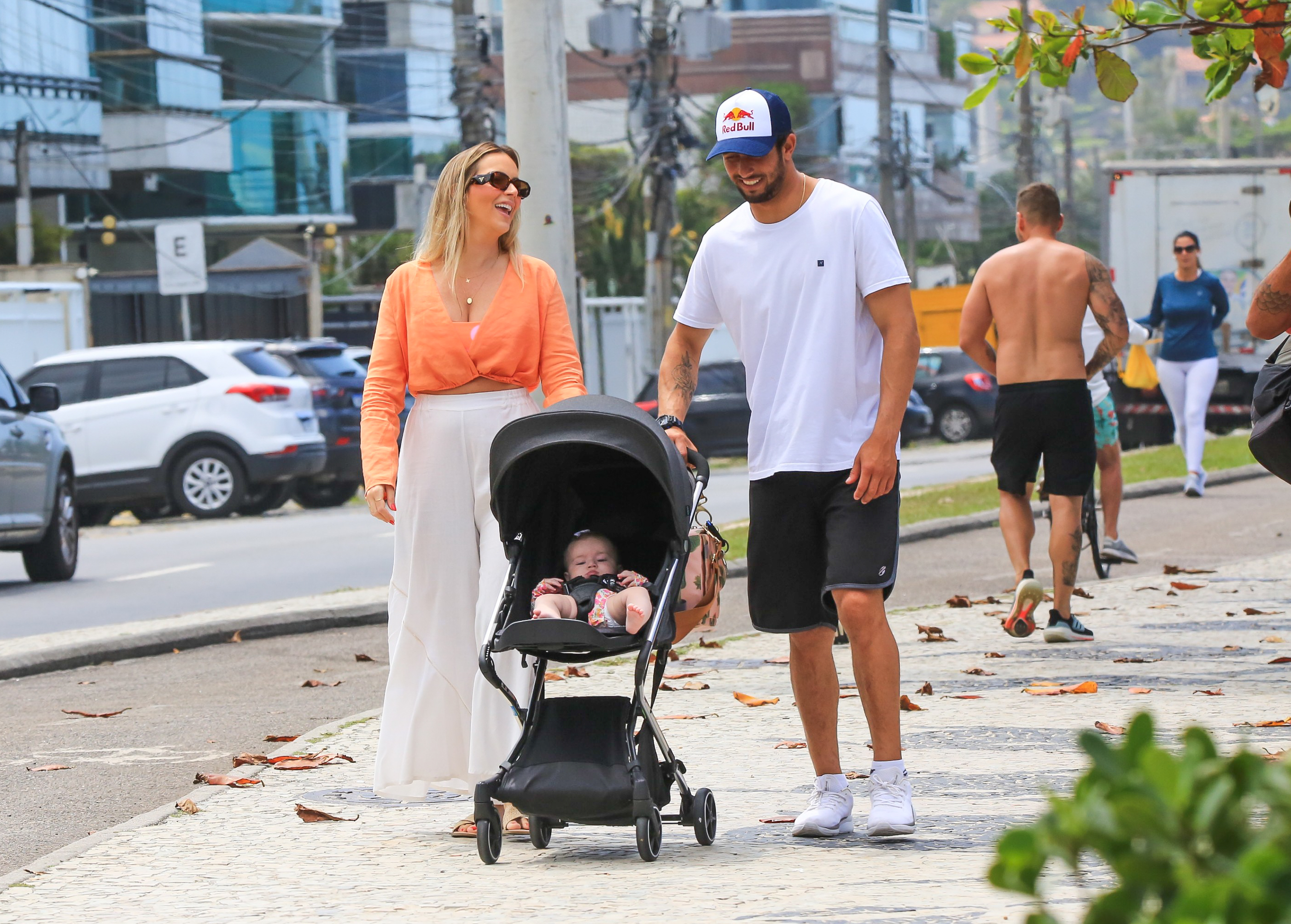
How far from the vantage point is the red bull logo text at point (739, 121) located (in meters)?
5.22

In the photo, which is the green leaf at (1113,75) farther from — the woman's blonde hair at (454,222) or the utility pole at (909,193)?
the utility pole at (909,193)

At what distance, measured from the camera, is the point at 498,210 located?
5.73m

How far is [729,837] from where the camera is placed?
532 cm

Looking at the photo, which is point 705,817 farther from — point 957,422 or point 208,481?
point 957,422

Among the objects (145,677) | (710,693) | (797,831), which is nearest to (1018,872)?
(797,831)

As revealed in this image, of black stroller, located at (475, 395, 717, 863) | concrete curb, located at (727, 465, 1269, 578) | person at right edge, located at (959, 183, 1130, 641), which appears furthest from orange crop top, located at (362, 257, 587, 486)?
concrete curb, located at (727, 465, 1269, 578)

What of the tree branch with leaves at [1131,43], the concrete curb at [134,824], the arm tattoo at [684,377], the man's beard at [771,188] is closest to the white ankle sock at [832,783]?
the arm tattoo at [684,377]

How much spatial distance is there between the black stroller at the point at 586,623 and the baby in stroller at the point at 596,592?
5cm

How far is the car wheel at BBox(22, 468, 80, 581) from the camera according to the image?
48.8ft

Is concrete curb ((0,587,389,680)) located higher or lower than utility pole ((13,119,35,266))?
lower

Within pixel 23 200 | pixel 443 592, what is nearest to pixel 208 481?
pixel 443 592

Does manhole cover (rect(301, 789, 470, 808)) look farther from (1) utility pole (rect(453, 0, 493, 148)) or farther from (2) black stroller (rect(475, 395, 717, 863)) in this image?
(1) utility pole (rect(453, 0, 493, 148))

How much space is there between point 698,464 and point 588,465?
0.33 m

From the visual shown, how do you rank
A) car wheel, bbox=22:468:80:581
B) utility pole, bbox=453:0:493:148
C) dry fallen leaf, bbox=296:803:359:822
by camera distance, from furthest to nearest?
utility pole, bbox=453:0:493:148 < car wheel, bbox=22:468:80:581 < dry fallen leaf, bbox=296:803:359:822
